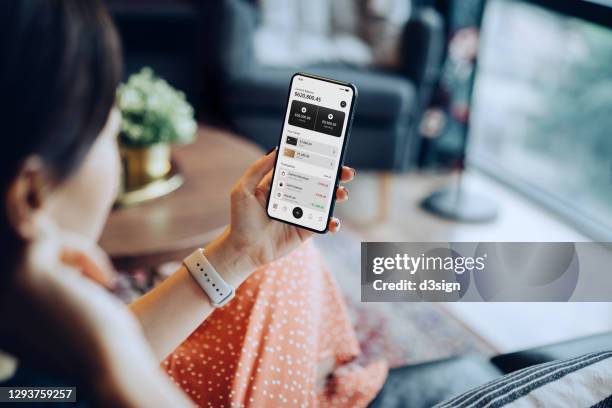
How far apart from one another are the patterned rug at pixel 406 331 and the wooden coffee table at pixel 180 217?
1.80ft

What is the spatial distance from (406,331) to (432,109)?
130 cm

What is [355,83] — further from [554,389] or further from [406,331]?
[554,389]

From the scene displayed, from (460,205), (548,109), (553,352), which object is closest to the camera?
(553,352)

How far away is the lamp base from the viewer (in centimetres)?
243

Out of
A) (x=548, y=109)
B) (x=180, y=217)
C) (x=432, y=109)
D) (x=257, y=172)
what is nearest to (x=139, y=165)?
(x=180, y=217)

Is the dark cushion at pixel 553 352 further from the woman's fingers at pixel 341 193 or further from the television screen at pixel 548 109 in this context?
the television screen at pixel 548 109

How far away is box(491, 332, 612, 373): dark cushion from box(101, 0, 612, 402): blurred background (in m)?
0.81

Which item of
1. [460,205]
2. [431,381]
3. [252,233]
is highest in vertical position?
[252,233]

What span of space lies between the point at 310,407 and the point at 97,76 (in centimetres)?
57

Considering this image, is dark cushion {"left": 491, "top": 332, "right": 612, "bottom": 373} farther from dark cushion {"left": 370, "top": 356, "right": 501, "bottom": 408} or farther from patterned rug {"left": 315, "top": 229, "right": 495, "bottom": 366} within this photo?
patterned rug {"left": 315, "top": 229, "right": 495, "bottom": 366}

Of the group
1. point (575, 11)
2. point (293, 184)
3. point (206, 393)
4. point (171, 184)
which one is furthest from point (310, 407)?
point (575, 11)

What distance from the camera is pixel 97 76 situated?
0.44m

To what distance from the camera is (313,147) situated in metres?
0.86

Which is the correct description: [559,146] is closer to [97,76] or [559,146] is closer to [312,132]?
[312,132]
